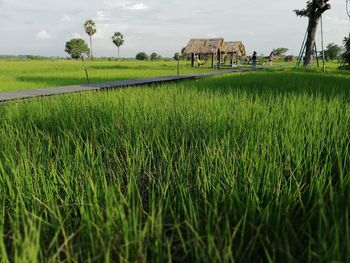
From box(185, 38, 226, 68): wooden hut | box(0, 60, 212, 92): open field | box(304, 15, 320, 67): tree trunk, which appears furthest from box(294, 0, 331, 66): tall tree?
box(185, 38, 226, 68): wooden hut

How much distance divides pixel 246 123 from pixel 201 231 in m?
1.43

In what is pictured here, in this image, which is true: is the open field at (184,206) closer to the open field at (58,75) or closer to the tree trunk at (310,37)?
the open field at (58,75)

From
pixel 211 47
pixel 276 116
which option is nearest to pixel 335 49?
pixel 211 47

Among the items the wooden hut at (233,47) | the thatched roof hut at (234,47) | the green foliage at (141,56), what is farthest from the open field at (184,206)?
the green foliage at (141,56)

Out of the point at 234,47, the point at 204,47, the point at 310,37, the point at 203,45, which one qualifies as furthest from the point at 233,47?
the point at 310,37

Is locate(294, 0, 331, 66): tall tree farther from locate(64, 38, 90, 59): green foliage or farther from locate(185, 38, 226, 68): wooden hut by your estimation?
locate(64, 38, 90, 59): green foliage

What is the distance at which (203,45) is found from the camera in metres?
28.0

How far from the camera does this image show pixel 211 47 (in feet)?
89.8

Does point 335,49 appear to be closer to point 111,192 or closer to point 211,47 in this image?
point 211,47

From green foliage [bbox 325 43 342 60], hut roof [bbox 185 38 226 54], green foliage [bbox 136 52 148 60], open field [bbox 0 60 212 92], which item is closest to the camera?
open field [bbox 0 60 212 92]

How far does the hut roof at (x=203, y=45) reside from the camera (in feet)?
89.9

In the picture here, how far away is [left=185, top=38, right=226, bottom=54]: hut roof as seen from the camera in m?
27.4

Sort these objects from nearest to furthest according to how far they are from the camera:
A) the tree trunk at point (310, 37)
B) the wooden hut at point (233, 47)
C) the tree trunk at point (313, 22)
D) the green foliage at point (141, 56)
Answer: the tree trunk at point (313, 22)
the tree trunk at point (310, 37)
the wooden hut at point (233, 47)
the green foliage at point (141, 56)

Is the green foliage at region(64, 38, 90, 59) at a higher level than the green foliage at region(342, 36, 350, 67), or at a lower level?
higher
